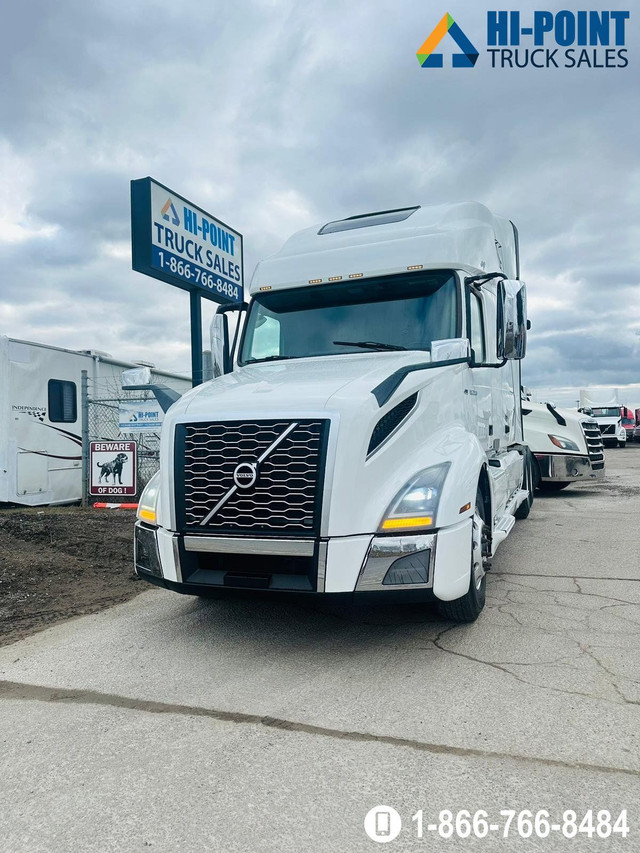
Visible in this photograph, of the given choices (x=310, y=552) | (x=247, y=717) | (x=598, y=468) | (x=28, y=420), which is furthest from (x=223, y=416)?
(x=598, y=468)

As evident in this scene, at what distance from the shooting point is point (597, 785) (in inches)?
100

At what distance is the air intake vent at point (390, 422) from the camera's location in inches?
154

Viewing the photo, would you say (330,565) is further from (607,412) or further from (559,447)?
(607,412)

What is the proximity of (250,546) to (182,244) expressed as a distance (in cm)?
758

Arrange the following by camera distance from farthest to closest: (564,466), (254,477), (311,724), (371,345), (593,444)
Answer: (593,444)
(564,466)
(371,345)
(254,477)
(311,724)

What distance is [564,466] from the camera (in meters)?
12.1

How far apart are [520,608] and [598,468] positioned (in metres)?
8.31

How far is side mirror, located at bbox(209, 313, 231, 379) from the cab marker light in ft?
9.26

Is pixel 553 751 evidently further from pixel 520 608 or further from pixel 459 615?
pixel 520 608

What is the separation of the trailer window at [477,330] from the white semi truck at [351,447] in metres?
0.03

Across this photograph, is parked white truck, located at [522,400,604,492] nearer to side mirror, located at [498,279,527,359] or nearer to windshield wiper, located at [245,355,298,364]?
side mirror, located at [498,279,527,359]

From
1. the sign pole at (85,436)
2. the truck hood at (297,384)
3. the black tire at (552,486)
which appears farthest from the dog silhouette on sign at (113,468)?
the black tire at (552,486)

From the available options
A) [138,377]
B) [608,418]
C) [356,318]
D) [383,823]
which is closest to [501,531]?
[356,318]

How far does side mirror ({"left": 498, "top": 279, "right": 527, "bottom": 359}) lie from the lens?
5.29 m
